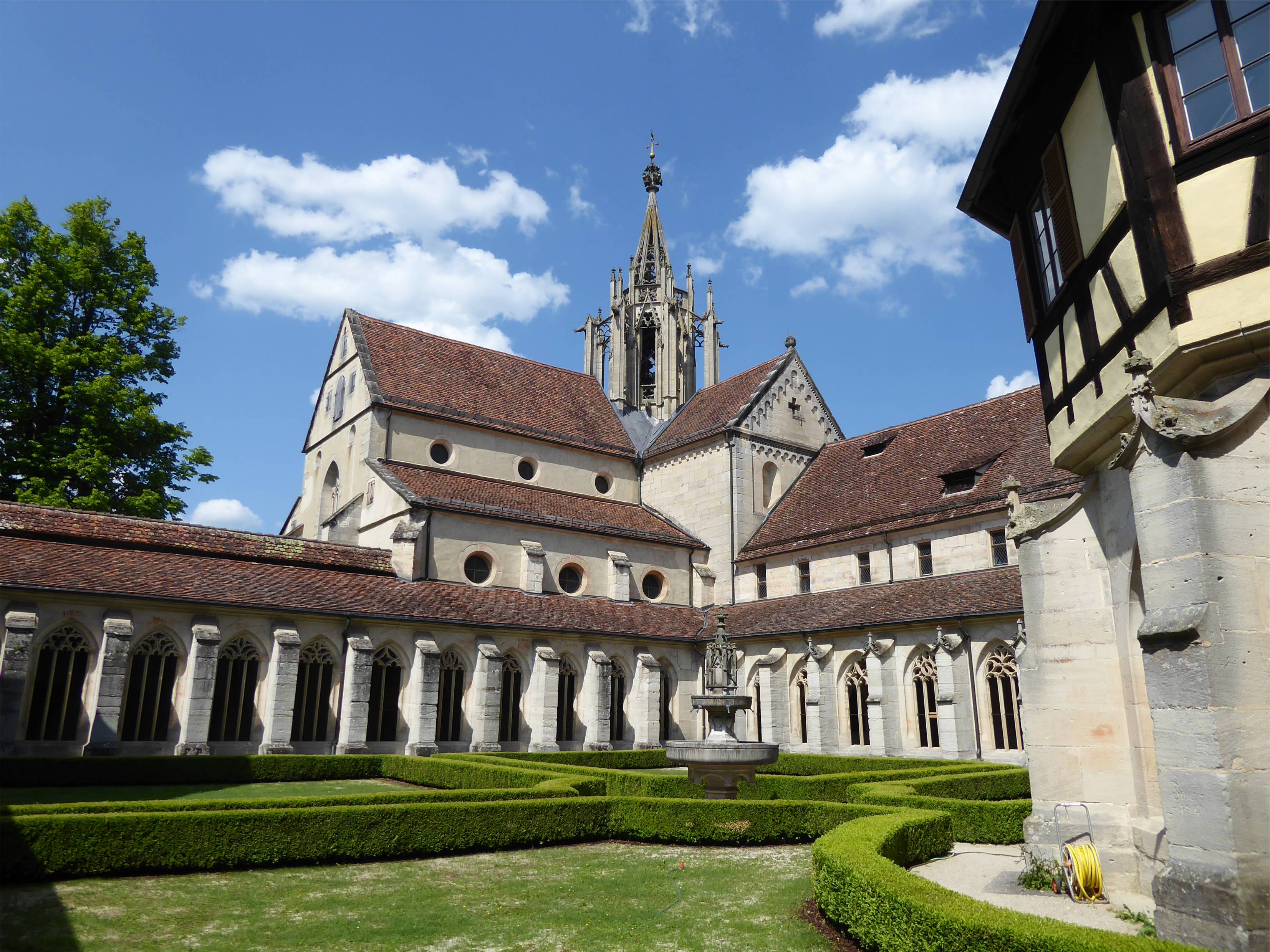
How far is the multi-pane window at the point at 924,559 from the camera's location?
30.8 metres

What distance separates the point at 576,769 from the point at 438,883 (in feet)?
31.6

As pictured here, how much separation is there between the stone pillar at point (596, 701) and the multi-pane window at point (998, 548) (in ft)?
46.2

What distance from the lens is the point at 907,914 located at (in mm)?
7746

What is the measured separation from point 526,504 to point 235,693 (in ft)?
45.0

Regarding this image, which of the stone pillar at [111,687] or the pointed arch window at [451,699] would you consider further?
the pointed arch window at [451,699]

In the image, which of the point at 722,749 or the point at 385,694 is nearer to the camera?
the point at 722,749

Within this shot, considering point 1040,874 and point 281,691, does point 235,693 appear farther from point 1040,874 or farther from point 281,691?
point 1040,874

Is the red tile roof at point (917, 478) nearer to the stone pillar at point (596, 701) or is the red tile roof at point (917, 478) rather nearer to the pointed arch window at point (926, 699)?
the pointed arch window at point (926, 699)

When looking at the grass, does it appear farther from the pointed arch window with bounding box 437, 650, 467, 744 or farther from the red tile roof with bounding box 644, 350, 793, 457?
the red tile roof with bounding box 644, 350, 793, 457

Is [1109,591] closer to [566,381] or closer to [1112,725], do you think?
[1112,725]

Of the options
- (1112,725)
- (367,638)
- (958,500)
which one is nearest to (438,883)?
(1112,725)

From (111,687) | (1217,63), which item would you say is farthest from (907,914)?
(111,687)

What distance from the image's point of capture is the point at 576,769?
21.9 meters

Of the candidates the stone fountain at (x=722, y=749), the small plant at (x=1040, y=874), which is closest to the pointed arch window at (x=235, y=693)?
the stone fountain at (x=722, y=749)
